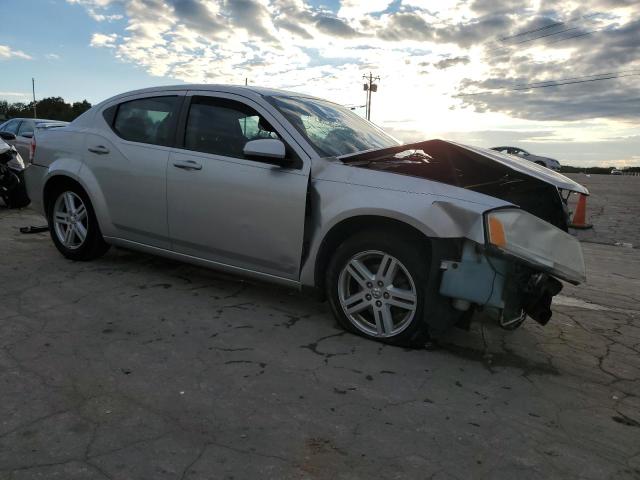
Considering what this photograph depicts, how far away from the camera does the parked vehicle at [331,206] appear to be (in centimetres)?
319

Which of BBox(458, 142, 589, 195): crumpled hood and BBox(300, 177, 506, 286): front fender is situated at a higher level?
BBox(458, 142, 589, 195): crumpled hood

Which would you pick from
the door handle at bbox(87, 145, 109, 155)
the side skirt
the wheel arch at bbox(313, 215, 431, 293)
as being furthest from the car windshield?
the door handle at bbox(87, 145, 109, 155)

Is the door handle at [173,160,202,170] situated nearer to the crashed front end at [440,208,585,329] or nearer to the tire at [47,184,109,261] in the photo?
the tire at [47,184,109,261]

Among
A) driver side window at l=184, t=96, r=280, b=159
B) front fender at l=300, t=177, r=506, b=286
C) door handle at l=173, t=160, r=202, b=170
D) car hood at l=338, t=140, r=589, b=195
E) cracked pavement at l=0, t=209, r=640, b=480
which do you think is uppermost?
driver side window at l=184, t=96, r=280, b=159

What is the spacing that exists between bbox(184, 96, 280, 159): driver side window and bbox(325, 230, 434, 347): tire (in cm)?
A: 113

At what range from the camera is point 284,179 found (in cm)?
378

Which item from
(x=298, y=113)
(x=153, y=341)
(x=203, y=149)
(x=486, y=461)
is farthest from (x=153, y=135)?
(x=486, y=461)

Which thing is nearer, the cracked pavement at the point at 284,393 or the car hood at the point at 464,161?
the cracked pavement at the point at 284,393

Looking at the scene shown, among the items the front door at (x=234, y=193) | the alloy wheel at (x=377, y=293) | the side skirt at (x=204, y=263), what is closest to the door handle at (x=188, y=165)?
the front door at (x=234, y=193)

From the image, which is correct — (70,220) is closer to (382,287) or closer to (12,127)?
(382,287)

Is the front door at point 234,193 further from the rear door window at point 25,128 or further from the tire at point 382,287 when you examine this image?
the rear door window at point 25,128

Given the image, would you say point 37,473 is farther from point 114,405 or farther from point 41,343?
point 41,343

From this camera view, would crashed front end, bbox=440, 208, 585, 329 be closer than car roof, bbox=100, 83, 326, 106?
Yes

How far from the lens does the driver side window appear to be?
408 cm
